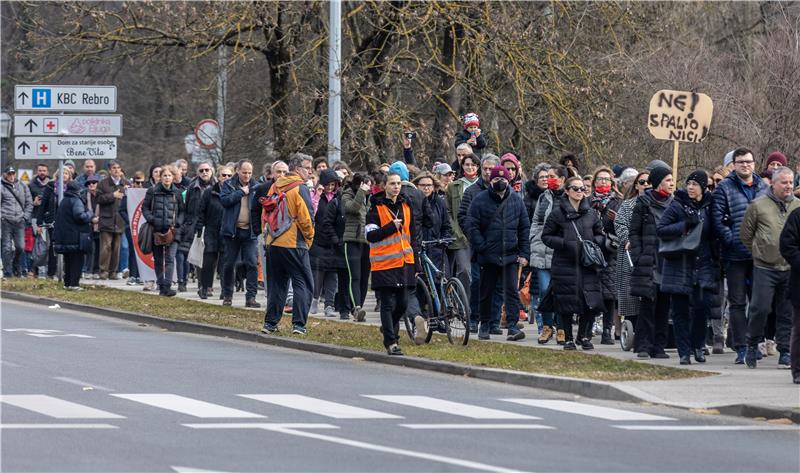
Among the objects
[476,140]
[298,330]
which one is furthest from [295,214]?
[476,140]

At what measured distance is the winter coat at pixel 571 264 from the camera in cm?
1673

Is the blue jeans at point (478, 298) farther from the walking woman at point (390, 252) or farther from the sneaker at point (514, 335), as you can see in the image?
the walking woman at point (390, 252)

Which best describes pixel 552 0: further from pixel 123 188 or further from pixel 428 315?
pixel 428 315

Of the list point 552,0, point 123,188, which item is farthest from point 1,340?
point 552,0

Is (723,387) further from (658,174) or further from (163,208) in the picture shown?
(163,208)

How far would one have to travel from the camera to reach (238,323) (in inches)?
773

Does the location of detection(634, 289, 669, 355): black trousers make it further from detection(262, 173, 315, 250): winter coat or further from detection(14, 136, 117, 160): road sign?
detection(14, 136, 117, 160): road sign

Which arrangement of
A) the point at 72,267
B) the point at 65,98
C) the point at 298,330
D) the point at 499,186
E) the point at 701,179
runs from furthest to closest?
the point at 65,98
the point at 72,267
the point at 298,330
the point at 499,186
the point at 701,179

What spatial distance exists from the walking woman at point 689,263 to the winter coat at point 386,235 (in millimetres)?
2507

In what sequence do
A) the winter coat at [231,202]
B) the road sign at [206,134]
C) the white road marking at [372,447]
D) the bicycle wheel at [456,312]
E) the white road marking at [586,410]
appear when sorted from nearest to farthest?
the white road marking at [372,447]
the white road marking at [586,410]
the bicycle wheel at [456,312]
the winter coat at [231,202]
the road sign at [206,134]

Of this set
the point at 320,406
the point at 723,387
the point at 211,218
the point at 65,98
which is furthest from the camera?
the point at 65,98

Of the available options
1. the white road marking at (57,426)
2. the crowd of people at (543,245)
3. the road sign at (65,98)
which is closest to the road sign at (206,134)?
the road sign at (65,98)

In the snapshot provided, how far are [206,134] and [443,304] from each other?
Result: 56.9ft

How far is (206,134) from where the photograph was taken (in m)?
33.8
